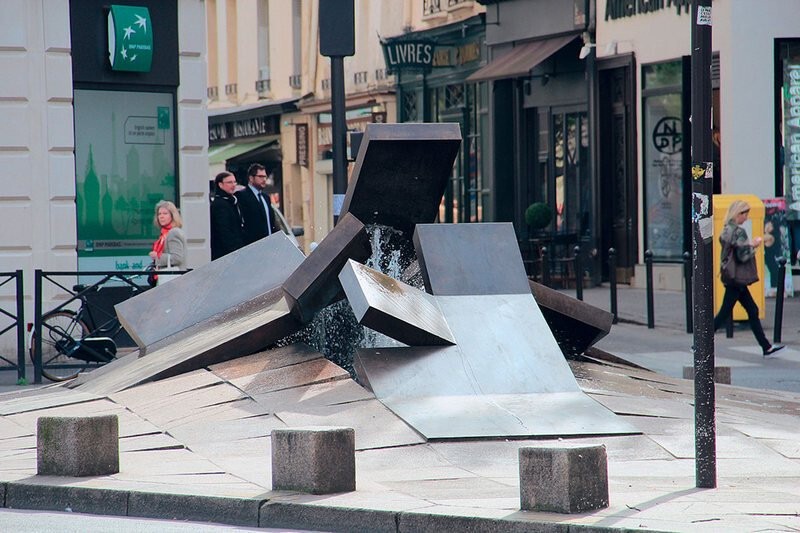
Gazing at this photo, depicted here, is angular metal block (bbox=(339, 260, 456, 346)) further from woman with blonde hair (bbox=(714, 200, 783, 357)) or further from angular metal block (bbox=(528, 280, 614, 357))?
woman with blonde hair (bbox=(714, 200, 783, 357))

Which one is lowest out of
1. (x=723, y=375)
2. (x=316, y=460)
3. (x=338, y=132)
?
(x=723, y=375)

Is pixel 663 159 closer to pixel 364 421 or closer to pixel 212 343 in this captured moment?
pixel 212 343

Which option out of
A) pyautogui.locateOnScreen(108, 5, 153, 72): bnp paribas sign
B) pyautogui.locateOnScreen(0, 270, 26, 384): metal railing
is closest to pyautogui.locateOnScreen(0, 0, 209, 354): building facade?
pyautogui.locateOnScreen(108, 5, 153, 72): bnp paribas sign

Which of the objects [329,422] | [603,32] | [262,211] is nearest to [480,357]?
[329,422]

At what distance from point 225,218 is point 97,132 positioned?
2246 millimetres

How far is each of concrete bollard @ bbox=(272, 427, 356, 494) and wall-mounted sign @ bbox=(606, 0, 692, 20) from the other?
18.3 metres

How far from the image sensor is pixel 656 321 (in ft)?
67.1

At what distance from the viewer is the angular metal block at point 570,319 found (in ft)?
38.4

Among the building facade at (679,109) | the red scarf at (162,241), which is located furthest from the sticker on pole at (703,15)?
the building facade at (679,109)

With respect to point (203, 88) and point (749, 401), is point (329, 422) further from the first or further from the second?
point (203, 88)

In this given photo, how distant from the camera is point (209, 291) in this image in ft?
41.8

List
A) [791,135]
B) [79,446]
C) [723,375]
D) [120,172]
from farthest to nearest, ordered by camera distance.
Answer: [791,135]
[120,172]
[723,375]
[79,446]

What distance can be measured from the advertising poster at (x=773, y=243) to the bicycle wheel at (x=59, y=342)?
9.60 m

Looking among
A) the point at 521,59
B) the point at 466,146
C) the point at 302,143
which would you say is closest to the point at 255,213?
the point at 521,59
